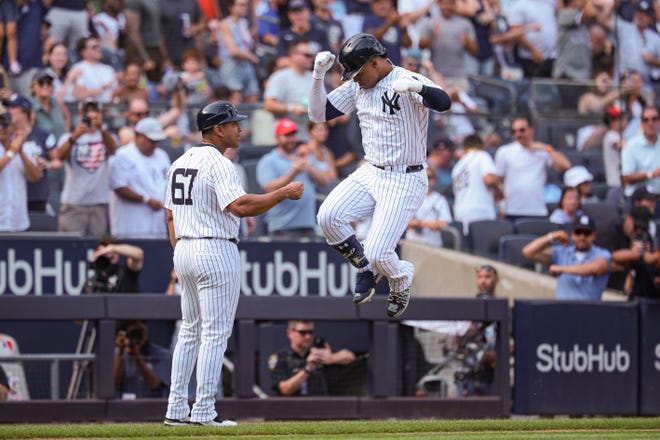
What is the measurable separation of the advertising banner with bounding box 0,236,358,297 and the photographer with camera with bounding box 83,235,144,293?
49 cm

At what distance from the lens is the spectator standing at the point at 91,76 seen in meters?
15.2

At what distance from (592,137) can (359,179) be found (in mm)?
8391

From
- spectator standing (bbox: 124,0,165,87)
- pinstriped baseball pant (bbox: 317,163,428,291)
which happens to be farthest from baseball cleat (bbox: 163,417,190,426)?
spectator standing (bbox: 124,0,165,87)

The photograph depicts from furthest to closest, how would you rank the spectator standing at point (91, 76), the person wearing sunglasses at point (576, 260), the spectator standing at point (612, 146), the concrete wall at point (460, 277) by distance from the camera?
the spectator standing at point (612, 146)
the spectator standing at point (91, 76)
the concrete wall at point (460, 277)
the person wearing sunglasses at point (576, 260)

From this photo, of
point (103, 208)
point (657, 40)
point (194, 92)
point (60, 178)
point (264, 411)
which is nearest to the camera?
point (264, 411)

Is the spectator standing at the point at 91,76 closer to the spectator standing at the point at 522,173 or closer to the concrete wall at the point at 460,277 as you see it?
the concrete wall at the point at 460,277

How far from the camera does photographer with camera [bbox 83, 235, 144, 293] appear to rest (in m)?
11.7

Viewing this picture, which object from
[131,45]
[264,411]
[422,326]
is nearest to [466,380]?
[422,326]

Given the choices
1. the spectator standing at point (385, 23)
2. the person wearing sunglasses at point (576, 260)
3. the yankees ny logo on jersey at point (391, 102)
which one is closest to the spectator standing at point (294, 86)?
the spectator standing at point (385, 23)

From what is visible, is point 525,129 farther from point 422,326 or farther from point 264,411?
point 264,411

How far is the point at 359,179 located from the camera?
29.6 ft

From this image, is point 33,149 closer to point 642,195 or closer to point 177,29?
point 177,29

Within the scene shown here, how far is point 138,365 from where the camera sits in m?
11.4

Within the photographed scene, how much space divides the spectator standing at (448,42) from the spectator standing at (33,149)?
5.72m
